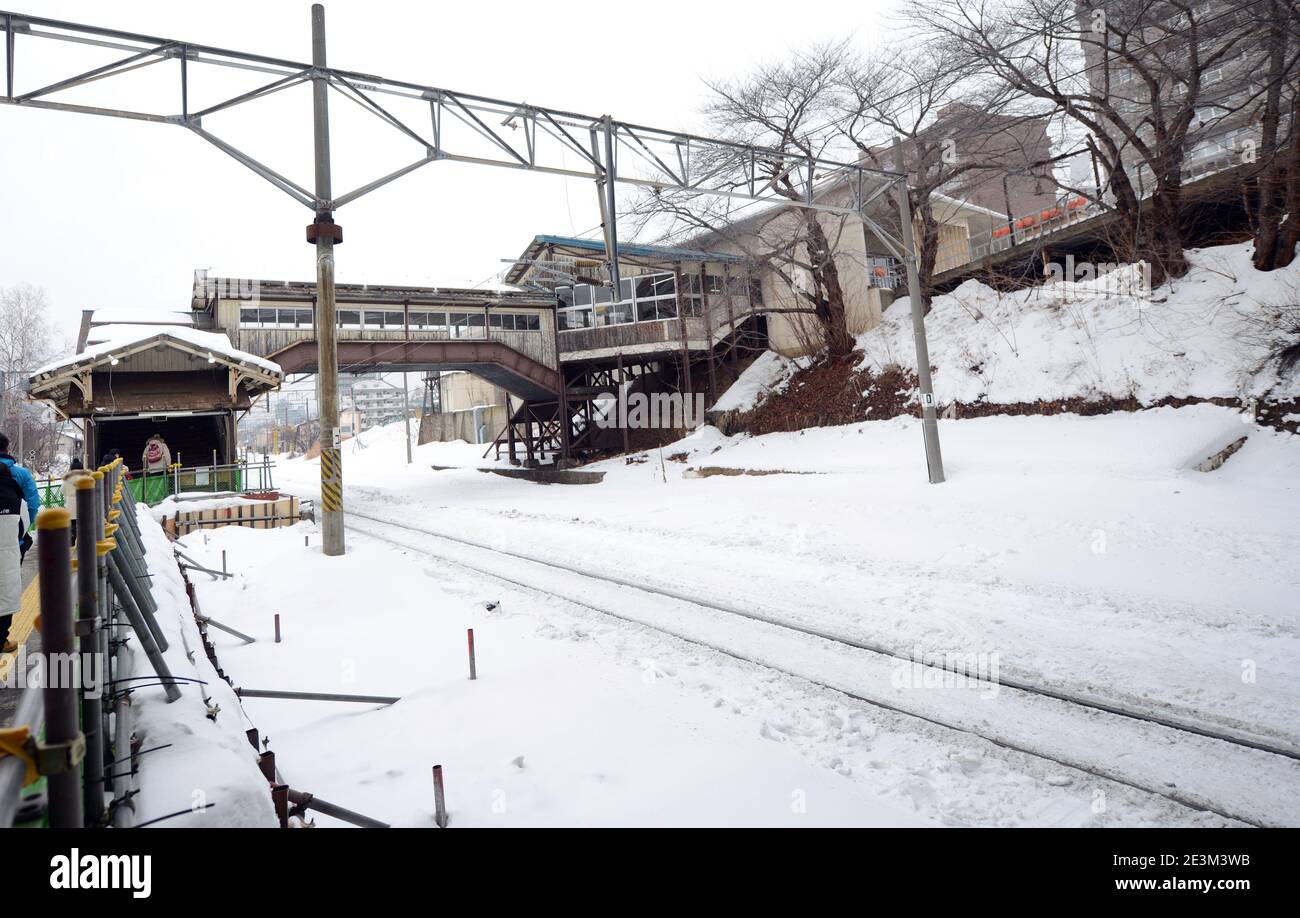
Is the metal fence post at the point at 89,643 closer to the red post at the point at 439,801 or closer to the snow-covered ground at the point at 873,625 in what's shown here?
the red post at the point at 439,801

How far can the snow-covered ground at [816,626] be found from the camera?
168 inches

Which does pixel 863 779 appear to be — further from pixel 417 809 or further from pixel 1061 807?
pixel 417 809

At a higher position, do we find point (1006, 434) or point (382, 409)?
point (382, 409)

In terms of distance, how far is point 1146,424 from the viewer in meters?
13.2

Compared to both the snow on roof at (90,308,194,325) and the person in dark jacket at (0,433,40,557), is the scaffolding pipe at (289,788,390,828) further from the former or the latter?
the snow on roof at (90,308,194,325)

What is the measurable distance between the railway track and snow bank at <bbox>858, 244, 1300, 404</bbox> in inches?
449

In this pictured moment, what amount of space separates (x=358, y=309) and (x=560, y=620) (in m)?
21.2

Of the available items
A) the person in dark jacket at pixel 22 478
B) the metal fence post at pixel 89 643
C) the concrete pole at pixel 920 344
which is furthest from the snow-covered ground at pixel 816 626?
the person in dark jacket at pixel 22 478

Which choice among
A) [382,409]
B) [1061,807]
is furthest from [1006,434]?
[382,409]

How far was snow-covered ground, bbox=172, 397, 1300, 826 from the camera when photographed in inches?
168

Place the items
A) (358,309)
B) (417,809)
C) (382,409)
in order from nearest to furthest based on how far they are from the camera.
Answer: (417,809), (358,309), (382,409)

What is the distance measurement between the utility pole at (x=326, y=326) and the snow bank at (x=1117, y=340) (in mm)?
15536

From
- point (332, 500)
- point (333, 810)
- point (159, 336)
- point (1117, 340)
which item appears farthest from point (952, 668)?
point (159, 336)
